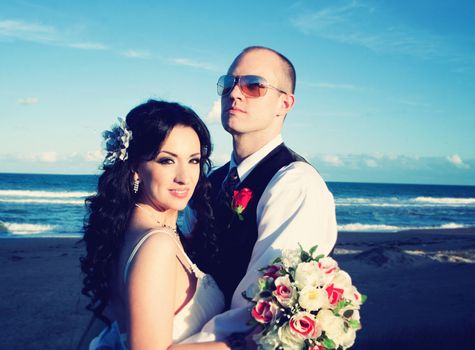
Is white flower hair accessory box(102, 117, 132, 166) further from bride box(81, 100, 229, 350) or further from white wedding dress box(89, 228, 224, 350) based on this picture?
white wedding dress box(89, 228, 224, 350)

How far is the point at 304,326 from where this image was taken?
2344 mm

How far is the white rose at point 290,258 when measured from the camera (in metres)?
2.54

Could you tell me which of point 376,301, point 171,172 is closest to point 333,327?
point 171,172

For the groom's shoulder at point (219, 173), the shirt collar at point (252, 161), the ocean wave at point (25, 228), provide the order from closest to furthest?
the shirt collar at point (252, 161)
the groom's shoulder at point (219, 173)
the ocean wave at point (25, 228)

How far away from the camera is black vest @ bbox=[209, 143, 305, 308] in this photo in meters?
3.26

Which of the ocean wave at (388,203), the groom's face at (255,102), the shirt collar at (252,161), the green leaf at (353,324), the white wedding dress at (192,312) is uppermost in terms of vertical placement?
the groom's face at (255,102)

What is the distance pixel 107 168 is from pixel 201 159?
72 centimetres

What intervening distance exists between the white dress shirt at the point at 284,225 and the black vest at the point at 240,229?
136mm

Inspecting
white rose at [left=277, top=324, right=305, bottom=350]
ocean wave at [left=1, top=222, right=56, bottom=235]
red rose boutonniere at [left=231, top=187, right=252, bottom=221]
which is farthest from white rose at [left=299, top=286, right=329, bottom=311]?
ocean wave at [left=1, top=222, right=56, bottom=235]

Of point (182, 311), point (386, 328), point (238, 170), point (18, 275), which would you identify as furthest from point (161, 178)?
point (18, 275)

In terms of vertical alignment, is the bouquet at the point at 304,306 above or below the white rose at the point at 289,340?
above

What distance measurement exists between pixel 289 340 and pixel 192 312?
0.90 metres

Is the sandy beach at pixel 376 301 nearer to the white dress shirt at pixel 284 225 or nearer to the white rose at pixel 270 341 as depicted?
the white dress shirt at pixel 284 225

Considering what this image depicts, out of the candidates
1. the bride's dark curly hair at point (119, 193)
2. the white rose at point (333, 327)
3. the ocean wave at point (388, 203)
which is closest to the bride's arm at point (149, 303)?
the bride's dark curly hair at point (119, 193)
